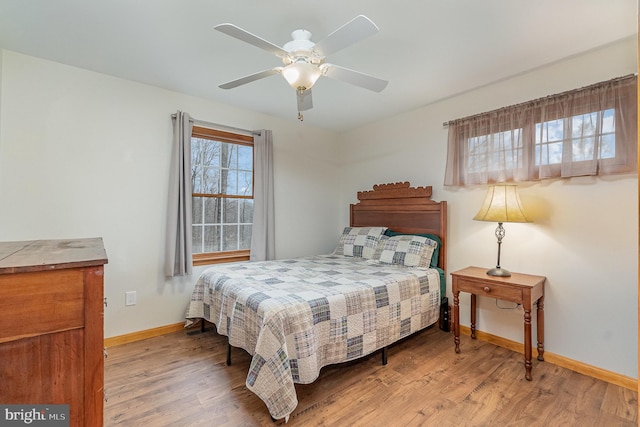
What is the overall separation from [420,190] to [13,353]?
3240 millimetres

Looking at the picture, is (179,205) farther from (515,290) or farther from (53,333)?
(515,290)

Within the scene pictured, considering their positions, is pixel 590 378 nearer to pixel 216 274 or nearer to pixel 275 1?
pixel 216 274

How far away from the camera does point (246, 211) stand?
3.51m

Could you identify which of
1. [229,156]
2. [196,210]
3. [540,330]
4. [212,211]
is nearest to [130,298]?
[196,210]

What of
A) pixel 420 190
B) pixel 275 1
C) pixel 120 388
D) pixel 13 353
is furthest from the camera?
pixel 420 190

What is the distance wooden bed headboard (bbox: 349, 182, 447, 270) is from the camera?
3.11m

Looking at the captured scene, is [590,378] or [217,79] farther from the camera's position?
[217,79]

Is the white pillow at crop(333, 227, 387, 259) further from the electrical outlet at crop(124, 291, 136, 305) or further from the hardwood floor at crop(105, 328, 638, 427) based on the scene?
the electrical outlet at crop(124, 291, 136, 305)

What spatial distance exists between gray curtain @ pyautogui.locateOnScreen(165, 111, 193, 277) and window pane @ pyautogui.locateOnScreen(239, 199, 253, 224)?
68 cm

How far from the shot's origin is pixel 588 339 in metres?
2.18

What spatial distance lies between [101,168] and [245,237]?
156 cm

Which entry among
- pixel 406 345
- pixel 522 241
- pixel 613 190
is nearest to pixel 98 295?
pixel 406 345

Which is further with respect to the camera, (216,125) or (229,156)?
(229,156)

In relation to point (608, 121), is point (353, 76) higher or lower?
higher
